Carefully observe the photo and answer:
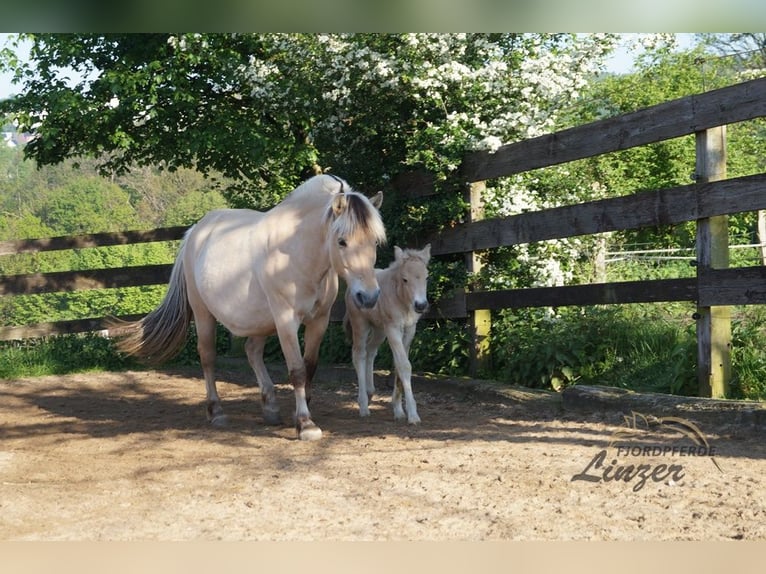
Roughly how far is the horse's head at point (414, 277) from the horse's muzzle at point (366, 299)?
0.59m

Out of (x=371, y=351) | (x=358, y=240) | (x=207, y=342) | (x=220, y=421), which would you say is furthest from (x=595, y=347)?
(x=207, y=342)

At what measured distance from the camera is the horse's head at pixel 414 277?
19.5ft

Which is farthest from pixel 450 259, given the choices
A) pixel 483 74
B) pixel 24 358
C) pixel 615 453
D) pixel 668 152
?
pixel 668 152

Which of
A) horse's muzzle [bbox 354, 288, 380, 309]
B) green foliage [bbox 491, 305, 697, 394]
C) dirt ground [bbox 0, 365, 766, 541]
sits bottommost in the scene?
dirt ground [bbox 0, 365, 766, 541]

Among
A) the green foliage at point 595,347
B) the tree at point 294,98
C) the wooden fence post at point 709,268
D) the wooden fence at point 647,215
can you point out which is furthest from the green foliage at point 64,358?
the wooden fence post at point 709,268

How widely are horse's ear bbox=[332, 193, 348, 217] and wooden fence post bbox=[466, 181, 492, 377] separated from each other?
2.32m

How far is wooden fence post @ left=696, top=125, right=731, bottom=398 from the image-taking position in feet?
18.0

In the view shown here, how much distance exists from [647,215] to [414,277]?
5.63 feet

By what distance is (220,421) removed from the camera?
644cm

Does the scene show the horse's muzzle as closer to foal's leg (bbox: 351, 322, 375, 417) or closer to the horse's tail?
foal's leg (bbox: 351, 322, 375, 417)

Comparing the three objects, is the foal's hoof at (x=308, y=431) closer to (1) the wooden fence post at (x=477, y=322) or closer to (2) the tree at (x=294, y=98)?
(1) the wooden fence post at (x=477, y=322)

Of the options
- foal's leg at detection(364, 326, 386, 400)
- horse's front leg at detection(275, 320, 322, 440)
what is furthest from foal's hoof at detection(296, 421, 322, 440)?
foal's leg at detection(364, 326, 386, 400)

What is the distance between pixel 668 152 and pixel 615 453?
35.3 feet

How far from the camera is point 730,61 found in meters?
21.9
